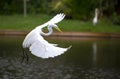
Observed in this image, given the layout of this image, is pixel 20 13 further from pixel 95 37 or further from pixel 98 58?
A: pixel 98 58

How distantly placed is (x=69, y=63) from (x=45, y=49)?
6.21m

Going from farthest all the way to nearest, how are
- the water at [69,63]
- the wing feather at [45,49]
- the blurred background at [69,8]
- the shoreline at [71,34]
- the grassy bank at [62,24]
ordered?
the blurred background at [69,8] < the grassy bank at [62,24] < the shoreline at [71,34] < the water at [69,63] < the wing feather at [45,49]

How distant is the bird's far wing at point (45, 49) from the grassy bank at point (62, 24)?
15897 mm

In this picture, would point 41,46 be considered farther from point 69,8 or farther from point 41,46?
point 69,8

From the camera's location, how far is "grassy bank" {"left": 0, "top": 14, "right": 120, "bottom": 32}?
31688 millimetres

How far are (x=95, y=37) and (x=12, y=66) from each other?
11.8 meters

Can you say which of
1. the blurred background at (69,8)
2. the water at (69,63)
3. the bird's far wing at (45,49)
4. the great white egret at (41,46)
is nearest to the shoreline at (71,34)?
the water at (69,63)

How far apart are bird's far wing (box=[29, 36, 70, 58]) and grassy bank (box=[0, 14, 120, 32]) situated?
1590 centimetres

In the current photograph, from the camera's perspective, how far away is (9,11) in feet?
118

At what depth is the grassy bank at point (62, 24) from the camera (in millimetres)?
31688

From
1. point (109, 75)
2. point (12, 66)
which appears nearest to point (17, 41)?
point (12, 66)

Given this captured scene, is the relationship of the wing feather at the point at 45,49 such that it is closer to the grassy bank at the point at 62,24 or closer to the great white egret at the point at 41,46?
the great white egret at the point at 41,46

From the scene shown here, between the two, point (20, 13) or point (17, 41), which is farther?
point (20, 13)

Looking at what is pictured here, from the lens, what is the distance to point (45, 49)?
1465 centimetres
